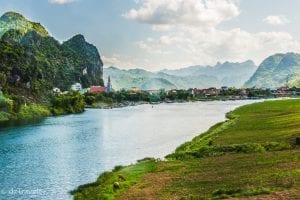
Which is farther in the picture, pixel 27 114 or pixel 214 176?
pixel 27 114

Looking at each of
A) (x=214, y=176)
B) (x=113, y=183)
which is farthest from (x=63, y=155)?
(x=214, y=176)

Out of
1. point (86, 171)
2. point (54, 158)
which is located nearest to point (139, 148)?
point (54, 158)

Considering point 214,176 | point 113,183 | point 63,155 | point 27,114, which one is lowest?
point 63,155

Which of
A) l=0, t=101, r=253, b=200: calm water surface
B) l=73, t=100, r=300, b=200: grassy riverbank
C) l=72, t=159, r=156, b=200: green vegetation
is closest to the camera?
l=73, t=100, r=300, b=200: grassy riverbank

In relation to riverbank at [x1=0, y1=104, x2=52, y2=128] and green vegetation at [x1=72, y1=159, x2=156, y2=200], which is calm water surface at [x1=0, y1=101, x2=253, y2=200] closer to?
green vegetation at [x1=72, y1=159, x2=156, y2=200]

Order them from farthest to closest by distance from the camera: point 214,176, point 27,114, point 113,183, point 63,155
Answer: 1. point 27,114
2. point 63,155
3. point 113,183
4. point 214,176

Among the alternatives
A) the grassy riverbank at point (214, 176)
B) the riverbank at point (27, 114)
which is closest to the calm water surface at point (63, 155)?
the grassy riverbank at point (214, 176)

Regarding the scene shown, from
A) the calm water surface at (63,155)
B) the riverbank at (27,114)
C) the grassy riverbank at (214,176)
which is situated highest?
the riverbank at (27,114)

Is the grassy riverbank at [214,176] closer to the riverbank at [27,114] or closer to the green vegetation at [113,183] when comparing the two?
the green vegetation at [113,183]

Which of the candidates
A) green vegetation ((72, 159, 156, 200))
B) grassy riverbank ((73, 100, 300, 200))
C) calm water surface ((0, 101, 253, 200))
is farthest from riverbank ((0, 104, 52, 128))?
grassy riverbank ((73, 100, 300, 200))

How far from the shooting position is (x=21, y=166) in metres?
61.1

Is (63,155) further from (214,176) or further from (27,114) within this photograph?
(27,114)

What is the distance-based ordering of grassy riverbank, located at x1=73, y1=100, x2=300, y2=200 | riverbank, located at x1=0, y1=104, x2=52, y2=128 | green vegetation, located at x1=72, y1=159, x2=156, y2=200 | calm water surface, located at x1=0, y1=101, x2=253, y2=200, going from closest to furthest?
grassy riverbank, located at x1=73, y1=100, x2=300, y2=200 < green vegetation, located at x1=72, y1=159, x2=156, y2=200 < calm water surface, located at x1=0, y1=101, x2=253, y2=200 < riverbank, located at x1=0, y1=104, x2=52, y2=128

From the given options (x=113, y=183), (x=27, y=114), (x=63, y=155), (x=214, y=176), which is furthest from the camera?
(x=27, y=114)
